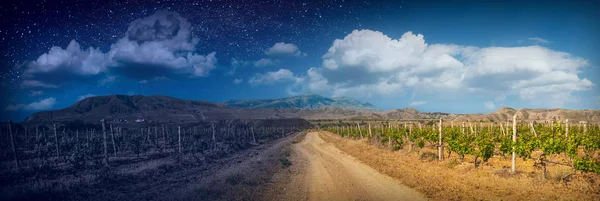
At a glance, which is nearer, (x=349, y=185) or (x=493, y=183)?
(x=493, y=183)

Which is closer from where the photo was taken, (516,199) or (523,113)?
(516,199)

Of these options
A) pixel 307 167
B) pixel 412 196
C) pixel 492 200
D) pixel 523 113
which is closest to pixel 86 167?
pixel 307 167

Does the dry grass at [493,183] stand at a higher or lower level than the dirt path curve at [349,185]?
higher

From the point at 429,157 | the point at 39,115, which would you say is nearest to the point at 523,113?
the point at 429,157

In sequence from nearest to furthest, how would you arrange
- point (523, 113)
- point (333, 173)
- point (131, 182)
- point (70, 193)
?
1. point (70, 193)
2. point (131, 182)
3. point (333, 173)
4. point (523, 113)

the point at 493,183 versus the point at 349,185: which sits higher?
the point at 493,183

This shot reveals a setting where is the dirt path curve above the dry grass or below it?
below

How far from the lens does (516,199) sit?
1060cm

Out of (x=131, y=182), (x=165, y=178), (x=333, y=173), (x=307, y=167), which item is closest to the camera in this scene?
(x=131, y=182)

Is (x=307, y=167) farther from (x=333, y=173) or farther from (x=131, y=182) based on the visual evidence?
(x=131, y=182)

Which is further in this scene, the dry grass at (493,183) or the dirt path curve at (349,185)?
the dirt path curve at (349,185)

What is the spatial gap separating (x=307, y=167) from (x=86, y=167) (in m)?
15.7

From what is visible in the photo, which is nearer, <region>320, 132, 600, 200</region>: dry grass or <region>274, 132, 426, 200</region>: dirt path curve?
<region>320, 132, 600, 200</region>: dry grass

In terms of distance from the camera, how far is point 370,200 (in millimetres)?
11141
